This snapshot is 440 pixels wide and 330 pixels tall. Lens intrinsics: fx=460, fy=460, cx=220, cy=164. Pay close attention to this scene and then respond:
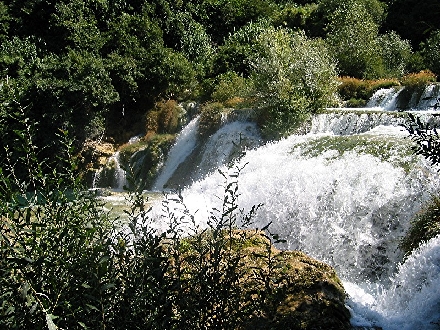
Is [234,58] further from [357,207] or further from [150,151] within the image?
[357,207]

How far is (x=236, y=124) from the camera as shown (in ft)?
50.7

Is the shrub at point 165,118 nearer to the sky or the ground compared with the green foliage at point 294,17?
nearer to the ground

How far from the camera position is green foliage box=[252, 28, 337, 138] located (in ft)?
45.6

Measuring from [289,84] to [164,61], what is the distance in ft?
22.0

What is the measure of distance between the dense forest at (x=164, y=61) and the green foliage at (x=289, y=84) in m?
0.04

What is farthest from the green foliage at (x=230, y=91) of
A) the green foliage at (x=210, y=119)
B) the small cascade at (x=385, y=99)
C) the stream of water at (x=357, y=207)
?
the stream of water at (x=357, y=207)

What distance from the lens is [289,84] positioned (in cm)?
1460

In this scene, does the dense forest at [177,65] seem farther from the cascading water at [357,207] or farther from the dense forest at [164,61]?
the cascading water at [357,207]

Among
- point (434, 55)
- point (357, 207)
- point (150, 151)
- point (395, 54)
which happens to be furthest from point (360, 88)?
point (357, 207)

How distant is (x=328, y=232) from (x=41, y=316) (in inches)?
266

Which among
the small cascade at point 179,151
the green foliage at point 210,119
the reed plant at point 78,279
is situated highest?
the reed plant at point 78,279

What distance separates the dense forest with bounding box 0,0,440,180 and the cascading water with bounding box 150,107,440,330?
4.53 metres

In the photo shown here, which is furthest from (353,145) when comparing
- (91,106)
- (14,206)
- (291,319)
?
(91,106)

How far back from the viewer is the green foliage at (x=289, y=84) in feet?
45.6
